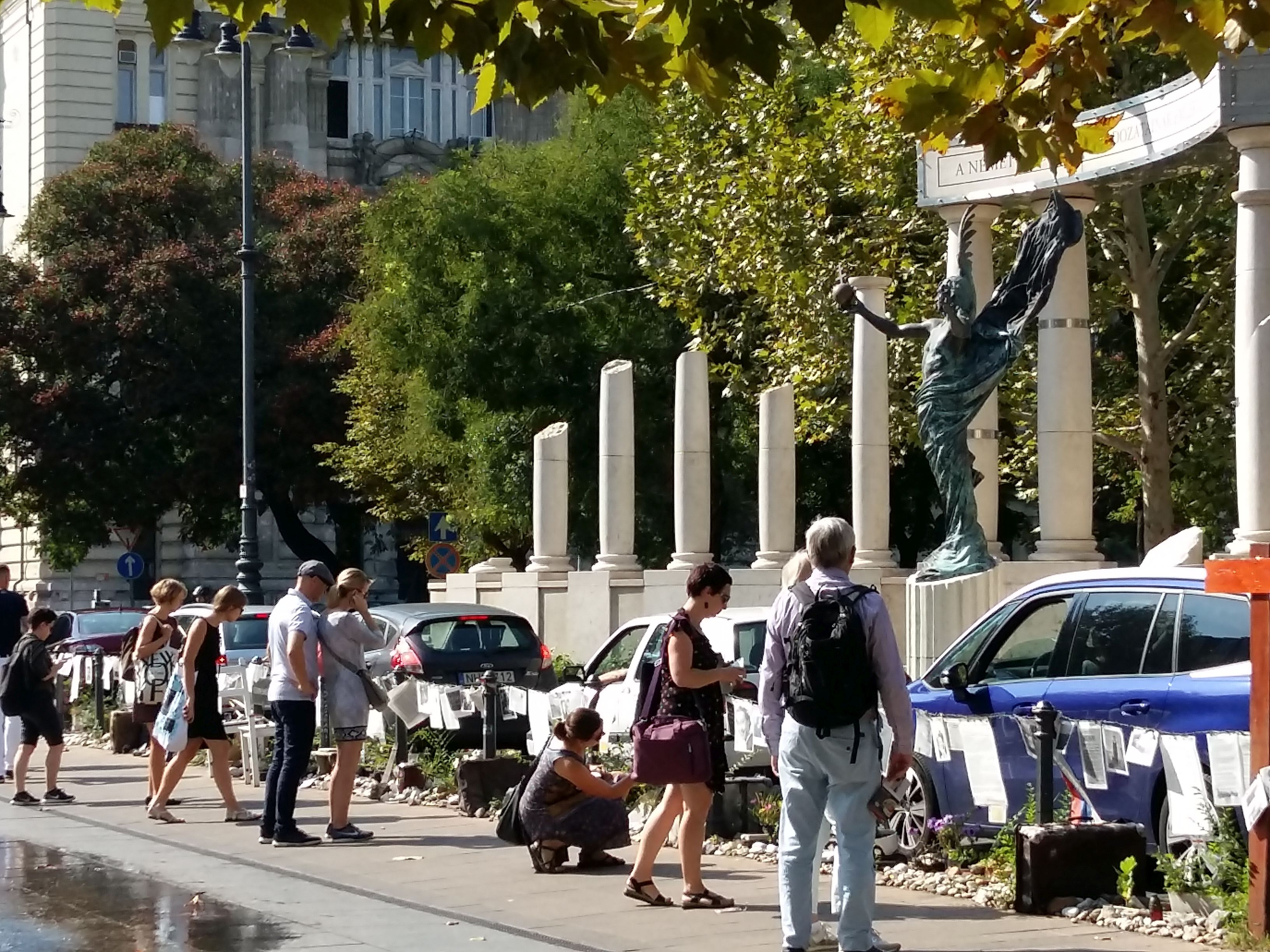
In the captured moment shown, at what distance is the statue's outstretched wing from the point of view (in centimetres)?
1995

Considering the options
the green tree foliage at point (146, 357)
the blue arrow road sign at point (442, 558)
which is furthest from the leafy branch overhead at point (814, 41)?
the green tree foliage at point (146, 357)

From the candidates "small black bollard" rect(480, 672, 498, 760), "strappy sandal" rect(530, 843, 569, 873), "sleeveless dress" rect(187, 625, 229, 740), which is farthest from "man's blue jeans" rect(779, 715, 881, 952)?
"sleeveless dress" rect(187, 625, 229, 740)

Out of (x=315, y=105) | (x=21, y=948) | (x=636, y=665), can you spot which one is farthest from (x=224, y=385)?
(x=21, y=948)

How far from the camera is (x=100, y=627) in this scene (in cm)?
3391

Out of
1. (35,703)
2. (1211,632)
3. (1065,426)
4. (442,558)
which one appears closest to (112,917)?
(1211,632)

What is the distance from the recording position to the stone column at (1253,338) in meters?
18.9

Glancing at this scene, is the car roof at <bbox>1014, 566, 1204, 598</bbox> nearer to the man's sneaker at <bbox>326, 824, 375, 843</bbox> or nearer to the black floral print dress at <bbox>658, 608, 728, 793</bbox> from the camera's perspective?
the black floral print dress at <bbox>658, 608, 728, 793</bbox>

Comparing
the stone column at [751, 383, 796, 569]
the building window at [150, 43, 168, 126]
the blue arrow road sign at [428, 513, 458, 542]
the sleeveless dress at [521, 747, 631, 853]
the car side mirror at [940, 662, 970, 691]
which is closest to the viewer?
the car side mirror at [940, 662, 970, 691]

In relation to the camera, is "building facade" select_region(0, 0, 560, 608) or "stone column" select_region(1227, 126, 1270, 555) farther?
"building facade" select_region(0, 0, 560, 608)

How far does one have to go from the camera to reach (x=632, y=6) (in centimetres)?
878

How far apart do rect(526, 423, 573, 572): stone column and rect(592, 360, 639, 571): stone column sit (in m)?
1.08

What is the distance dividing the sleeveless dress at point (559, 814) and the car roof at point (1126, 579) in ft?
8.46

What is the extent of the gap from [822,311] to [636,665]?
13.8 meters

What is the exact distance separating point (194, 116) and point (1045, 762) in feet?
183
